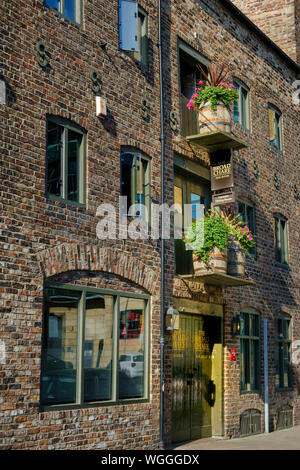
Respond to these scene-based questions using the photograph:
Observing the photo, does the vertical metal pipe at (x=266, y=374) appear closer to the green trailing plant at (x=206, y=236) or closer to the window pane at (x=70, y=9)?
the green trailing plant at (x=206, y=236)

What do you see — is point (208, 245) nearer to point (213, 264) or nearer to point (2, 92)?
point (213, 264)

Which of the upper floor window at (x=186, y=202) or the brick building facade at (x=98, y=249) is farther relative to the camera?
the upper floor window at (x=186, y=202)

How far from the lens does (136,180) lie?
12133 millimetres

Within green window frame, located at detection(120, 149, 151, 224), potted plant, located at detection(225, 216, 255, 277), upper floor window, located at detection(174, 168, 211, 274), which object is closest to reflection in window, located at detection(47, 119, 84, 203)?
green window frame, located at detection(120, 149, 151, 224)

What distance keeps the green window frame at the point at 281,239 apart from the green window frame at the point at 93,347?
690 centimetres

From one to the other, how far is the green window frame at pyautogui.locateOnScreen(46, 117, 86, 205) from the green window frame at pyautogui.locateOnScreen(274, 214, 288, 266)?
→ 8.36m

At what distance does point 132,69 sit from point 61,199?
341cm

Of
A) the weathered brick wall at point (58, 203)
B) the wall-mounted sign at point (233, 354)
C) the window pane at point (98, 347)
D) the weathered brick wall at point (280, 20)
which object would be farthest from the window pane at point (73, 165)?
the weathered brick wall at point (280, 20)

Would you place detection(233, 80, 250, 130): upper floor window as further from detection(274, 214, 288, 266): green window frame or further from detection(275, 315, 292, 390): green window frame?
detection(275, 315, 292, 390): green window frame

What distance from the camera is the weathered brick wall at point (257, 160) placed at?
1432 centimetres

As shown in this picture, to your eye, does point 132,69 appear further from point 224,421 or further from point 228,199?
point 224,421

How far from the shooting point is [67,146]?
10.5 meters

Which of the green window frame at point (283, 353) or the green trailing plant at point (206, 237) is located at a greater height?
the green trailing plant at point (206, 237)

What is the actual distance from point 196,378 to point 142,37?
7090 mm
